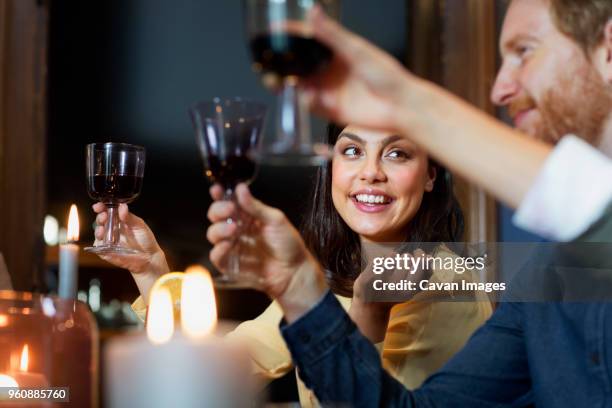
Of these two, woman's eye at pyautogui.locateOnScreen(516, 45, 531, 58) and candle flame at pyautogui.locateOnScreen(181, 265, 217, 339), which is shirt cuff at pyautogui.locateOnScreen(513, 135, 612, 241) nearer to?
candle flame at pyautogui.locateOnScreen(181, 265, 217, 339)

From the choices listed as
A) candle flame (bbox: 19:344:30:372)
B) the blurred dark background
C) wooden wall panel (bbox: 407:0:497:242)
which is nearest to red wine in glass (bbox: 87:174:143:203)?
candle flame (bbox: 19:344:30:372)

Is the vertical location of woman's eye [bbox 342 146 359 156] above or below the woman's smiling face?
above

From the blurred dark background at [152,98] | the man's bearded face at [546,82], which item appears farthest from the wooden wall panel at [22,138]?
the man's bearded face at [546,82]

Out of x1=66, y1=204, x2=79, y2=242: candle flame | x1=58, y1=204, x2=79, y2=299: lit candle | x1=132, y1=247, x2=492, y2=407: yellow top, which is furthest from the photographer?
x1=132, y1=247, x2=492, y2=407: yellow top

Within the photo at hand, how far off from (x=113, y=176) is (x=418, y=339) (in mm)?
663

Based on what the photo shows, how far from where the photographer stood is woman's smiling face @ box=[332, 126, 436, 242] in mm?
1659

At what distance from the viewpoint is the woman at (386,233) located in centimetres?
160

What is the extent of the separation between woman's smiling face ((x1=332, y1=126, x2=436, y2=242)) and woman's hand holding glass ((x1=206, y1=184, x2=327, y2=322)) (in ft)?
2.60

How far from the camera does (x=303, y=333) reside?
0.85 metres

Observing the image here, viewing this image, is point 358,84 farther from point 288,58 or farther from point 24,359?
point 24,359

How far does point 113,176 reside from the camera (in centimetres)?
136

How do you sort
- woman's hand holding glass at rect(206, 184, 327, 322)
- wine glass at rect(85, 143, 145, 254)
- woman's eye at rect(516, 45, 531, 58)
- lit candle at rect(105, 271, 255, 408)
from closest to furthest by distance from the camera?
lit candle at rect(105, 271, 255, 408) → woman's hand holding glass at rect(206, 184, 327, 322) → woman's eye at rect(516, 45, 531, 58) → wine glass at rect(85, 143, 145, 254)

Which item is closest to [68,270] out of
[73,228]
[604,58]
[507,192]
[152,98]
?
[73,228]

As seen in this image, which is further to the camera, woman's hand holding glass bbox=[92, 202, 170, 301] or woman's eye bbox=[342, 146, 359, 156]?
woman's eye bbox=[342, 146, 359, 156]
